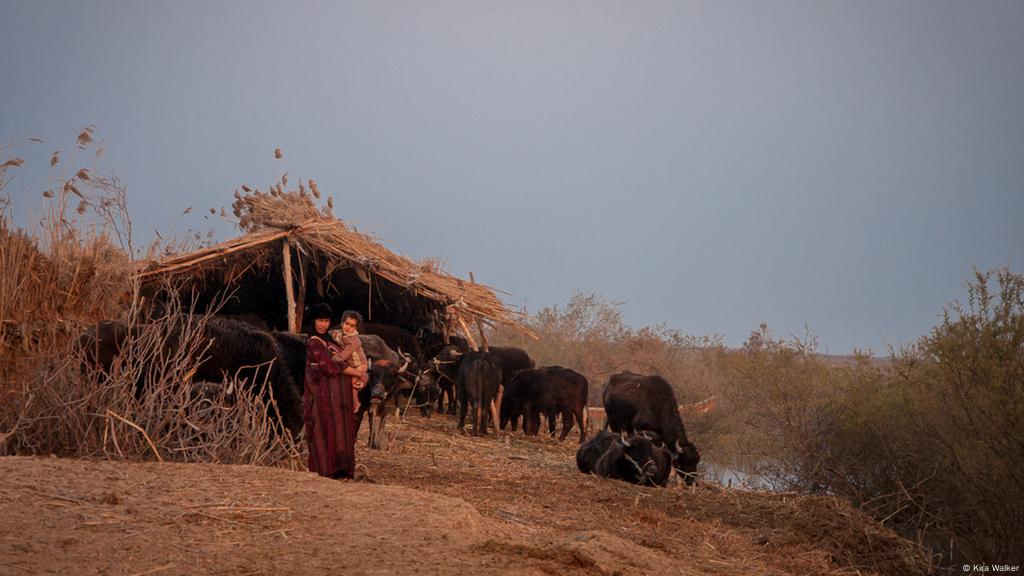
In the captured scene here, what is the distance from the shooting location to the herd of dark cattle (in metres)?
9.24

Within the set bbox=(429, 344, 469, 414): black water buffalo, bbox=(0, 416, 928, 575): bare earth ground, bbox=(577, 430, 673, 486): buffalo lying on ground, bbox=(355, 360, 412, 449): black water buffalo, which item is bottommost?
bbox=(0, 416, 928, 575): bare earth ground

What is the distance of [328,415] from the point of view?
8305 mm

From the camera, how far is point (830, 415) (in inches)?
487

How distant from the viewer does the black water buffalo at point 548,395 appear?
1772 centimetres

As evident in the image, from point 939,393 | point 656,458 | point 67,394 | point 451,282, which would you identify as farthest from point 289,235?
point 939,393

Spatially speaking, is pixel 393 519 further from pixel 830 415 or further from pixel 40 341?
pixel 830 415

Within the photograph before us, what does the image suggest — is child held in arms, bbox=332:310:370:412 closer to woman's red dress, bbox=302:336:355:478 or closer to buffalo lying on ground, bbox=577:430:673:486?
woman's red dress, bbox=302:336:355:478

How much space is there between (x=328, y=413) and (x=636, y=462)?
15.1 feet

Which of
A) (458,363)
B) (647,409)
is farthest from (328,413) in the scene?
(458,363)

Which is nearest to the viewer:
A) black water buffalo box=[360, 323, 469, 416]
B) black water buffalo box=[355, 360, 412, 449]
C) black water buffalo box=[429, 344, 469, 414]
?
black water buffalo box=[355, 360, 412, 449]

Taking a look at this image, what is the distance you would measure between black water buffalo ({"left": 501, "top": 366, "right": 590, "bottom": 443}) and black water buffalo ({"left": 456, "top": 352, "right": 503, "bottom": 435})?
1.08 meters

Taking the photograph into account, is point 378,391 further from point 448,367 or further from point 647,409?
point 448,367

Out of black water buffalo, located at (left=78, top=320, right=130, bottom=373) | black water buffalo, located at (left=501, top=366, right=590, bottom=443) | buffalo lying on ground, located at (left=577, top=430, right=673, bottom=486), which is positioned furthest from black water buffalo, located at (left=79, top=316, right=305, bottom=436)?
black water buffalo, located at (left=501, top=366, right=590, bottom=443)

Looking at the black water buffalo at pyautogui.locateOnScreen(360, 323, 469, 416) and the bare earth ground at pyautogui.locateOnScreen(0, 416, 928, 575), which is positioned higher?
the black water buffalo at pyautogui.locateOnScreen(360, 323, 469, 416)
